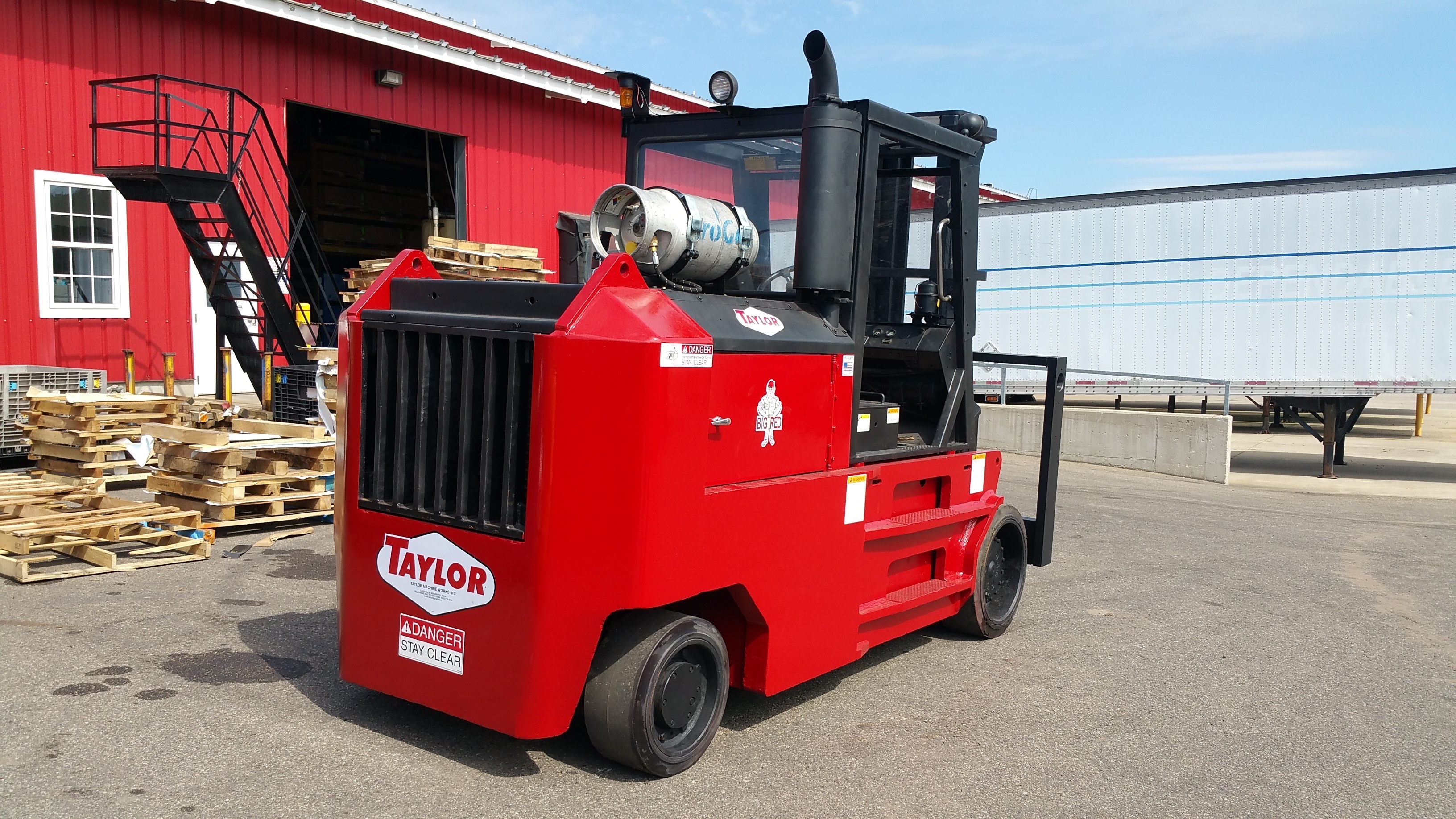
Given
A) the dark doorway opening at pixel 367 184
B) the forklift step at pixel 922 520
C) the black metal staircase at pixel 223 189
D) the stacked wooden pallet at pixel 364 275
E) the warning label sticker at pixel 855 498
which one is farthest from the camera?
the dark doorway opening at pixel 367 184

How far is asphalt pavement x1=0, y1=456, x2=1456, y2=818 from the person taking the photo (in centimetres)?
407

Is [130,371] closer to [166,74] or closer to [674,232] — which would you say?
[166,74]

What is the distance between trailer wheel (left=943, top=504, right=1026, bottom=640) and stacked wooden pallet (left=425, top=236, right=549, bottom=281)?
276 inches

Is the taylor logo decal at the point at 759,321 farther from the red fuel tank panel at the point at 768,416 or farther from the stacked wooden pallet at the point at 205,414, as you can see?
the stacked wooden pallet at the point at 205,414

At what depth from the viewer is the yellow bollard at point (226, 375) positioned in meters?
12.8

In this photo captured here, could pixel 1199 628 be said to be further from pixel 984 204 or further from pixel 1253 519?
pixel 984 204

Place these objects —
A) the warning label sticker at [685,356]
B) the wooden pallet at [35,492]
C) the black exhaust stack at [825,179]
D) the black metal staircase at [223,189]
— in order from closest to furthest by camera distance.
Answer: the warning label sticker at [685,356], the black exhaust stack at [825,179], the wooden pallet at [35,492], the black metal staircase at [223,189]

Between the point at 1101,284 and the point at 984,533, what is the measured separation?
12959 millimetres

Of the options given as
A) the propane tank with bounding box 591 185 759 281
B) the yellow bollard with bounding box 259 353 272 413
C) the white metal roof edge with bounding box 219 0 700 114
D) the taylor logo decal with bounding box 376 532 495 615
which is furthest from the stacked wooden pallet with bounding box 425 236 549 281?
the taylor logo decal with bounding box 376 532 495 615

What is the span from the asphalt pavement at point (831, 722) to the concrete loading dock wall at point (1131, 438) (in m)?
7.74

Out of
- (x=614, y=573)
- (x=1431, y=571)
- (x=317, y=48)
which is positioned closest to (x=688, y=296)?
(x=614, y=573)

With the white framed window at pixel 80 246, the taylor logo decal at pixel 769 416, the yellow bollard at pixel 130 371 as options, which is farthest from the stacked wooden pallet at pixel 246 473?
the taylor logo decal at pixel 769 416

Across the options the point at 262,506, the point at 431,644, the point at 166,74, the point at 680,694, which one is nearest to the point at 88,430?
the point at 262,506

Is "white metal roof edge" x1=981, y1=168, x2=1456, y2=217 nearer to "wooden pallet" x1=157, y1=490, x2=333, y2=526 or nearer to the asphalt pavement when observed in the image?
the asphalt pavement
